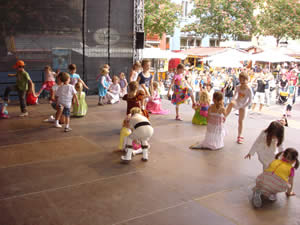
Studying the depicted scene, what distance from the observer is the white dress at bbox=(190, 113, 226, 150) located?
7.06 m

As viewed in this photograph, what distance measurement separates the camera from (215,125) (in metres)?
7.09

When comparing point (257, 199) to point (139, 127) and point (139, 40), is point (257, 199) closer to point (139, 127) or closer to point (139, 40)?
point (139, 127)

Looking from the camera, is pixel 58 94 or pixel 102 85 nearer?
pixel 58 94

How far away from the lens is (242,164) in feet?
20.7

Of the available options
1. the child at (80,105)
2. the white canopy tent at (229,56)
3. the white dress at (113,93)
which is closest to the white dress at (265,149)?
the child at (80,105)

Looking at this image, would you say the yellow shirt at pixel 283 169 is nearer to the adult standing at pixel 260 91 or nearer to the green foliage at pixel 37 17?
the adult standing at pixel 260 91

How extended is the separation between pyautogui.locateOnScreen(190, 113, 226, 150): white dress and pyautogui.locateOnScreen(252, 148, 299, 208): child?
2.39 meters

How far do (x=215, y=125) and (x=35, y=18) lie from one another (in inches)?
382

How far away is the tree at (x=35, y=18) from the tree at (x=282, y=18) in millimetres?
27123

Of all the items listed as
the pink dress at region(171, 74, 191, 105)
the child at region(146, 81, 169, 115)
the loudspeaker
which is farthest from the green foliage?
the pink dress at region(171, 74, 191, 105)

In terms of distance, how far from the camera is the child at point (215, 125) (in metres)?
6.94

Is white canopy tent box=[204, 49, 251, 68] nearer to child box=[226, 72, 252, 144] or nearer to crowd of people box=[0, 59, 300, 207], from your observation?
crowd of people box=[0, 59, 300, 207]

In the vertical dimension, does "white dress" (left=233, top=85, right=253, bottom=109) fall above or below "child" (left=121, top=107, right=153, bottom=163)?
above

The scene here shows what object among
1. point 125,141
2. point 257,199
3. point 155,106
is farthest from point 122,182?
point 155,106
